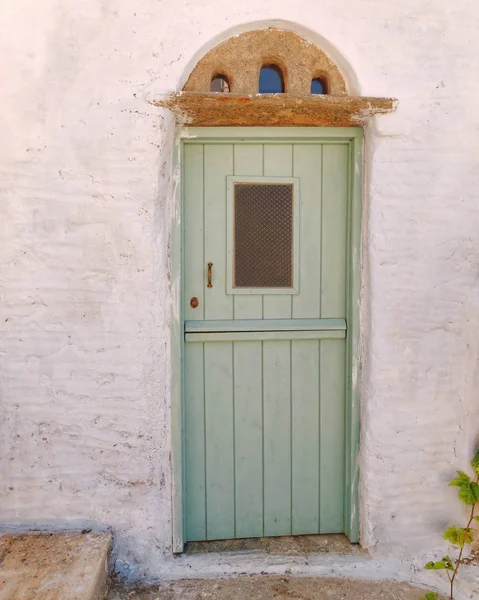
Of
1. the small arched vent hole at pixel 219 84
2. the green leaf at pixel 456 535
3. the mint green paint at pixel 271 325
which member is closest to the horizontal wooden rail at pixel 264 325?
the mint green paint at pixel 271 325

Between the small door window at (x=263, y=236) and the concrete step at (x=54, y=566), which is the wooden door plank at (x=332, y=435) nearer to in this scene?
the small door window at (x=263, y=236)

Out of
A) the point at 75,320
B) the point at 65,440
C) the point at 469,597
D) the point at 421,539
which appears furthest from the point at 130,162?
the point at 469,597

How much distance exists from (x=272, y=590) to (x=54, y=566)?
0.98 metres

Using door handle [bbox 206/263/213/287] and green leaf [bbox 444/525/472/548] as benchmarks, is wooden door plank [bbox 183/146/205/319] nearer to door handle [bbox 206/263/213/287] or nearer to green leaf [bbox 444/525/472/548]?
door handle [bbox 206/263/213/287]

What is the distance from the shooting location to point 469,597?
2533 mm

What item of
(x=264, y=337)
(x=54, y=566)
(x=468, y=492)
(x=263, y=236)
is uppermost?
(x=263, y=236)

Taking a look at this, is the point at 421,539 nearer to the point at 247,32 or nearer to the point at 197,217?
the point at 197,217

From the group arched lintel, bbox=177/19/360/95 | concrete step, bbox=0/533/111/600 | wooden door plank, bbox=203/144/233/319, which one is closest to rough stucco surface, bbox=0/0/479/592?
arched lintel, bbox=177/19/360/95

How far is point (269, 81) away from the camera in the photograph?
279 cm

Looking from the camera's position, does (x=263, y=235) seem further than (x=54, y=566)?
Yes

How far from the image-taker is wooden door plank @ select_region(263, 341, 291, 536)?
2869mm

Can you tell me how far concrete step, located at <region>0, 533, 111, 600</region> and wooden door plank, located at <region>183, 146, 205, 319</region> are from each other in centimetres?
116

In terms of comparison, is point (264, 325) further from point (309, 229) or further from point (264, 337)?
point (309, 229)

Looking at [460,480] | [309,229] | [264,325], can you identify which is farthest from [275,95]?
[460,480]
